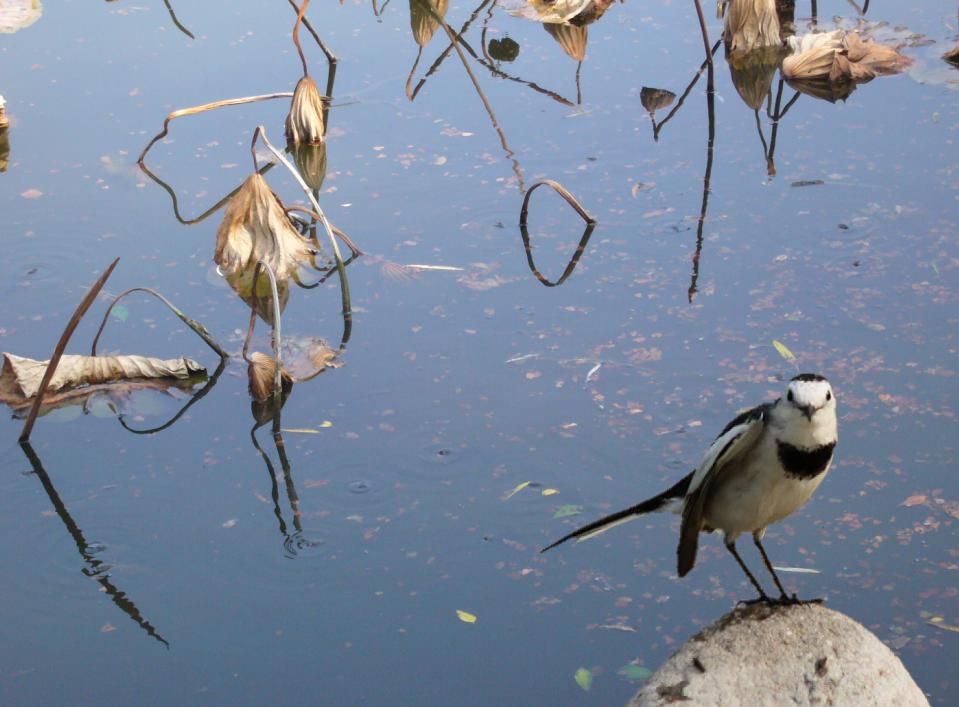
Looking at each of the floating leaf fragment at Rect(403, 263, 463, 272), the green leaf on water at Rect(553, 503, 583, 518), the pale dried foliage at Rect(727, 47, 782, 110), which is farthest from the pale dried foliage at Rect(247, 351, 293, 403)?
the pale dried foliage at Rect(727, 47, 782, 110)

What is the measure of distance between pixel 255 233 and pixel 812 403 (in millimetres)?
3172

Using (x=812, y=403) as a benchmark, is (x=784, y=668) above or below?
below

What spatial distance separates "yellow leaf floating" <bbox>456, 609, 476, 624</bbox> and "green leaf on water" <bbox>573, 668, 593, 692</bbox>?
377 millimetres

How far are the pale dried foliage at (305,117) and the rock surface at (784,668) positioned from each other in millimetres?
4166

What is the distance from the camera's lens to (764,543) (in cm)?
393

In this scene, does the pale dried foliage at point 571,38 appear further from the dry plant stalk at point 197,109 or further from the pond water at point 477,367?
the dry plant stalk at point 197,109

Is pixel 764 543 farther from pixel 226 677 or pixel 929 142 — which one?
pixel 929 142

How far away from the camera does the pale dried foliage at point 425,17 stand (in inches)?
301

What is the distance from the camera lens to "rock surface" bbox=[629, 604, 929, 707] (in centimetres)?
314

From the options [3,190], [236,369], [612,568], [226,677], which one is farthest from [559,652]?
[3,190]

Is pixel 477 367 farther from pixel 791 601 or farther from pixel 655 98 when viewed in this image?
pixel 655 98

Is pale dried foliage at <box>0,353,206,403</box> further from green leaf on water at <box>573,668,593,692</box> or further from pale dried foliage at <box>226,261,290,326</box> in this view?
green leaf on water at <box>573,668,593,692</box>

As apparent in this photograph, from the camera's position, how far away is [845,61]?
687 cm

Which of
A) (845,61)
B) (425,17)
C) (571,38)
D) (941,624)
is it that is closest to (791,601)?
(941,624)
